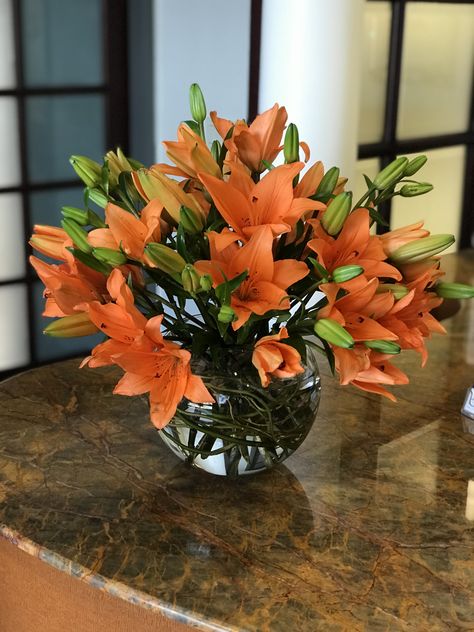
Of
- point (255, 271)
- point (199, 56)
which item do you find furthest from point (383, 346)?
point (199, 56)

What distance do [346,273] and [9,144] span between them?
219cm

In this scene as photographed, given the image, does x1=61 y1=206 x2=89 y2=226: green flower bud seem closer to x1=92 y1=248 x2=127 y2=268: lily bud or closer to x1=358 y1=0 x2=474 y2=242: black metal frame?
x1=92 y1=248 x2=127 y2=268: lily bud

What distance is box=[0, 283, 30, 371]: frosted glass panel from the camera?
3143 millimetres

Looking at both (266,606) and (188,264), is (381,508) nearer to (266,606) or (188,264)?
(266,606)

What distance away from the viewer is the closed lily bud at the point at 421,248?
1.15 metres

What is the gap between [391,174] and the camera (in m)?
1.24

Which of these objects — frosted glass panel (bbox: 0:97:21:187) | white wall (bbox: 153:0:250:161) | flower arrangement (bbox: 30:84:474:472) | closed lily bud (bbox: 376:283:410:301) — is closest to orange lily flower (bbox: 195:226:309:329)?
flower arrangement (bbox: 30:84:474:472)

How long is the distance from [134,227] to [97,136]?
7.18ft

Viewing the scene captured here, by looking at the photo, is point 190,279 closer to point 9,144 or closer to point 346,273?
point 346,273

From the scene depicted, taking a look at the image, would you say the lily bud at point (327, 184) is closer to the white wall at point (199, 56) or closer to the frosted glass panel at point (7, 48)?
the white wall at point (199, 56)

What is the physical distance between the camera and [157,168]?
1194 mm

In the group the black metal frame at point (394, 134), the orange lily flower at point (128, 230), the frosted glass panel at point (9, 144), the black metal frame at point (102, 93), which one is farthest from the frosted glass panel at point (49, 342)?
the orange lily flower at point (128, 230)

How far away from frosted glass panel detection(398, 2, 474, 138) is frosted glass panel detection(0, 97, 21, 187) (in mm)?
1418

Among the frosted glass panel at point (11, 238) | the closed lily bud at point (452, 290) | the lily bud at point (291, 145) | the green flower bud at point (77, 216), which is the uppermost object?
the lily bud at point (291, 145)
